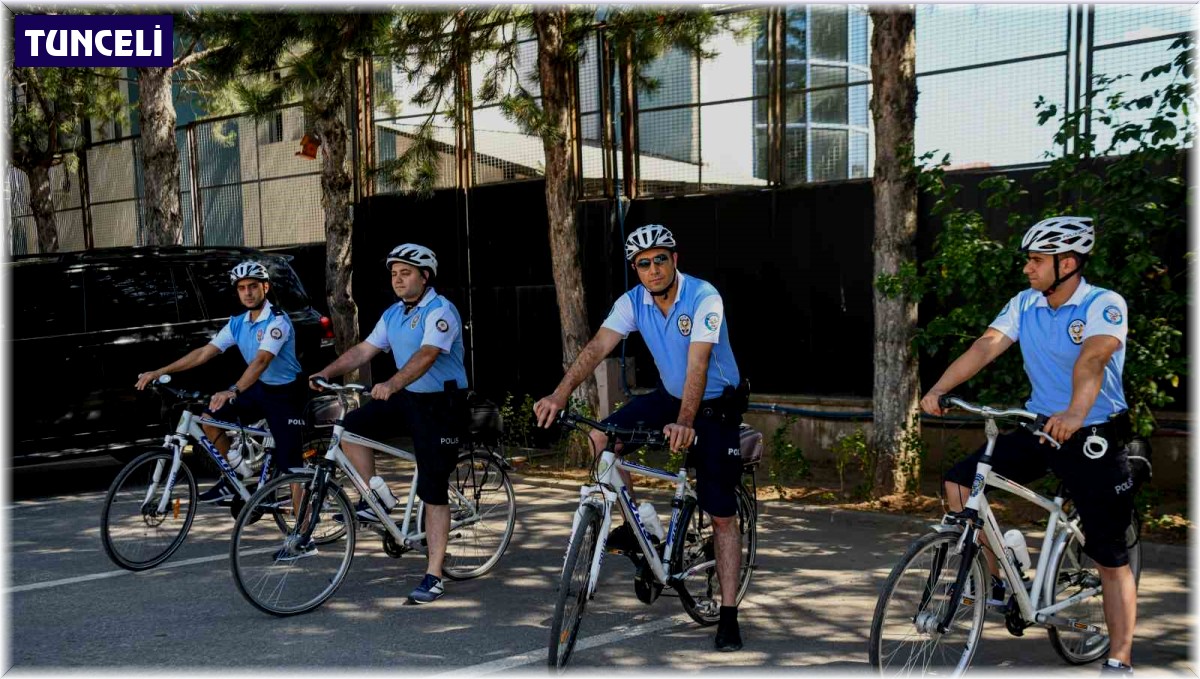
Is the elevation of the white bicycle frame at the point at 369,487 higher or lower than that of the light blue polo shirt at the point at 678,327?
lower

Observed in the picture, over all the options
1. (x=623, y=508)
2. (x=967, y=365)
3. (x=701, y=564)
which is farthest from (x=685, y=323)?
Answer: (x=967, y=365)

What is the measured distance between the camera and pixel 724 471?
5.68m

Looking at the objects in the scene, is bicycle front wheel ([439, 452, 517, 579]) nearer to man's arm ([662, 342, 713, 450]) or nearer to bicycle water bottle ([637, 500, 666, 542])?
bicycle water bottle ([637, 500, 666, 542])

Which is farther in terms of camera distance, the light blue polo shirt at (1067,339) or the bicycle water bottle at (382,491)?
the bicycle water bottle at (382,491)

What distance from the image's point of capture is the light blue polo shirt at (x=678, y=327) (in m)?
5.65

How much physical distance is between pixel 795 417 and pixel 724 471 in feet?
18.4

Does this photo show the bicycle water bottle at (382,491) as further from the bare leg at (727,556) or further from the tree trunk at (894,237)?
the tree trunk at (894,237)

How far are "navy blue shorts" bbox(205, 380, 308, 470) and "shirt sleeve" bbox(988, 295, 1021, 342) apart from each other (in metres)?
4.55

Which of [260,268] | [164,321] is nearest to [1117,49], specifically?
[260,268]

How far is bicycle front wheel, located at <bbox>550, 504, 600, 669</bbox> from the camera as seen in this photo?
5039 mm

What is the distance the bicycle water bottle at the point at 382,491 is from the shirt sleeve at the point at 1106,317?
3867mm

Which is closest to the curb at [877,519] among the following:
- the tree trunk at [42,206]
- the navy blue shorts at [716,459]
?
the navy blue shorts at [716,459]

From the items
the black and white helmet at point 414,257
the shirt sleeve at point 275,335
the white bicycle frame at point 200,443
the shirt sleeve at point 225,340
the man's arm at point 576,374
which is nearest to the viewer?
the man's arm at point 576,374

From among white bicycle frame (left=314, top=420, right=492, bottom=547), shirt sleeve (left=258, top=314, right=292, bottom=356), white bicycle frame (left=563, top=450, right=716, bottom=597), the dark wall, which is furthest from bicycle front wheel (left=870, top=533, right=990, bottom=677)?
the dark wall
